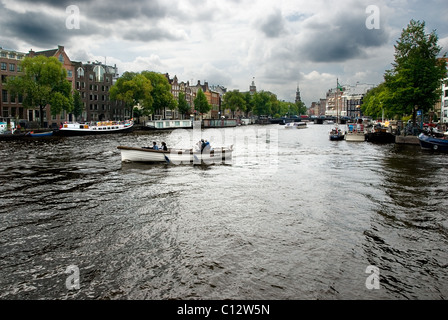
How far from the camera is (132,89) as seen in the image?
337ft

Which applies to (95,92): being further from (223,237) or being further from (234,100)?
(223,237)

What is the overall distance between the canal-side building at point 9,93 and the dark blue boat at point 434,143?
80.7m

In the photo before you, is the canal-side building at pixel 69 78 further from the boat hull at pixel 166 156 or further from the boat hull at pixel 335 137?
the boat hull at pixel 335 137

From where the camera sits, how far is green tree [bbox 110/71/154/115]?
102 meters

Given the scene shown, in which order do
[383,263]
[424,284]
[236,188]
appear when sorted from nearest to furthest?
1. [424,284]
2. [383,263]
3. [236,188]

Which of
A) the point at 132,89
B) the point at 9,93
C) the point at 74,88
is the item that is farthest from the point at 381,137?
the point at 74,88

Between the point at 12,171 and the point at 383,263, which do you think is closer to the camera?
the point at 383,263

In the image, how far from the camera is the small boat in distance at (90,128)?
74.3 m

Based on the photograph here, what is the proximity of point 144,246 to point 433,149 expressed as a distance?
44777mm

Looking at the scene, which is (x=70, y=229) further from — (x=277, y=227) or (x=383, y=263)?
(x=383, y=263)

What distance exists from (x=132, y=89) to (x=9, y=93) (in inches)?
1255

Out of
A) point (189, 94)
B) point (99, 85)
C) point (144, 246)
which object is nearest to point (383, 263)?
point (144, 246)

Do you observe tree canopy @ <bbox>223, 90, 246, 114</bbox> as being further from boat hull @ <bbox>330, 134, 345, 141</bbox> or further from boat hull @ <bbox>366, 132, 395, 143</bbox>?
boat hull @ <bbox>366, 132, 395, 143</bbox>

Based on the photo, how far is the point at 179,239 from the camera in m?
13.4
